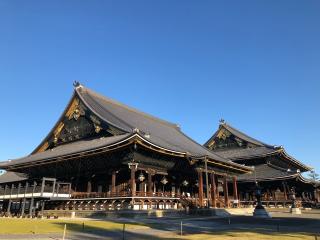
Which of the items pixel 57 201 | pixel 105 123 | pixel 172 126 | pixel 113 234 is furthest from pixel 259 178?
pixel 113 234

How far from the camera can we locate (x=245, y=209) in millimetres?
39875

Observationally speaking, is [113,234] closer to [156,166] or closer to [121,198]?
[121,198]

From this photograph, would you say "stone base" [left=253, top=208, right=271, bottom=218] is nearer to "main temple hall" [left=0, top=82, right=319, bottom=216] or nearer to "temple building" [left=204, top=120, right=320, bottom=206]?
"main temple hall" [left=0, top=82, right=319, bottom=216]

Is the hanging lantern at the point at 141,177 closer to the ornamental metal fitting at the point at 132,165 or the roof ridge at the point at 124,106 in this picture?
the ornamental metal fitting at the point at 132,165

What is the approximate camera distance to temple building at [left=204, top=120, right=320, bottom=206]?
50.5m

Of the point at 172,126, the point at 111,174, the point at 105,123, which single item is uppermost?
the point at 172,126

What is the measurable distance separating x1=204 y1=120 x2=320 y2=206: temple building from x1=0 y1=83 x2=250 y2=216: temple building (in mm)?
9198

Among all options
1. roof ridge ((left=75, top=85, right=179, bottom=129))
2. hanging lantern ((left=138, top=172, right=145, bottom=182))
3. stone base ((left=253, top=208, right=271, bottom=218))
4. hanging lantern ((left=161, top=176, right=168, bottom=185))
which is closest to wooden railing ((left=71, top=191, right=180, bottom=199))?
hanging lantern ((left=138, top=172, right=145, bottom=182))

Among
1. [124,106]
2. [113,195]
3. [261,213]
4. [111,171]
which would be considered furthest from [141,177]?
[124,106]

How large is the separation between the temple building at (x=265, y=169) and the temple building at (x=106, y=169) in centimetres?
920

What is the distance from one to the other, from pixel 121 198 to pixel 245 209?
692 inches

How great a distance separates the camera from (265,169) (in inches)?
2151

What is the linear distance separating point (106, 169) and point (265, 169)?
3086 cm

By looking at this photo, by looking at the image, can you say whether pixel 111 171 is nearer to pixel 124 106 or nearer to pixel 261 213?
pixel 261 213
